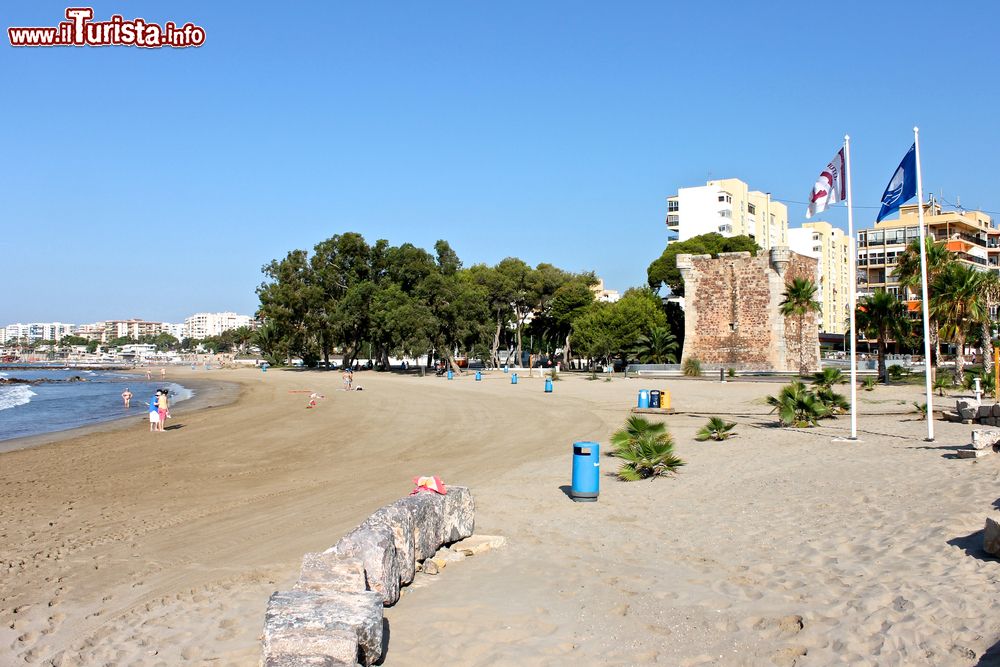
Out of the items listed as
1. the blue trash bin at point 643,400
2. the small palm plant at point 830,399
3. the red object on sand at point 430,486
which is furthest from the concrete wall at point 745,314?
the red object on sand at point 430,486

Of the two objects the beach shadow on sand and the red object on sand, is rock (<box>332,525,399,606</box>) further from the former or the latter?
the beach shadow on sand

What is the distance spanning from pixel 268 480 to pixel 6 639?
7.34 metres

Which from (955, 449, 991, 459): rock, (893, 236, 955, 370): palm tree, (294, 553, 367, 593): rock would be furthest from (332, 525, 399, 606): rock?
(893, 236, 955, 370): palm tree

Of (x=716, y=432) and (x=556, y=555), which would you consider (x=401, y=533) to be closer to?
(x=556, y=555)

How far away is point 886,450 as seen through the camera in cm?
1327

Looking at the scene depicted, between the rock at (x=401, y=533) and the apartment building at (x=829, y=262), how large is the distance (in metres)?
104

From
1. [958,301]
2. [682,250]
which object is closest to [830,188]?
[958,301]

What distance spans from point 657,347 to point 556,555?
5173cm

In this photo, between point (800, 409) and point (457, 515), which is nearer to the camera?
point (457, 515)

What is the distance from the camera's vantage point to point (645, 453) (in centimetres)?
1184

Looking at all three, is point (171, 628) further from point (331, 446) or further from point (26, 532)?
point (331, 446)

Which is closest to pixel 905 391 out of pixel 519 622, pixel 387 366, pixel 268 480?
pixel 268 480

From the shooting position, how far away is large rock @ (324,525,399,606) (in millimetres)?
5625

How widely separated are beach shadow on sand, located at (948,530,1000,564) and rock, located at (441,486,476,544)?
4.71 meters
